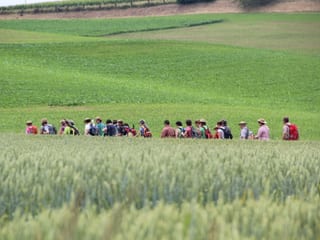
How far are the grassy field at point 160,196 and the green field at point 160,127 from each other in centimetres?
2

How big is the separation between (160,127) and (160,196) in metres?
32.6

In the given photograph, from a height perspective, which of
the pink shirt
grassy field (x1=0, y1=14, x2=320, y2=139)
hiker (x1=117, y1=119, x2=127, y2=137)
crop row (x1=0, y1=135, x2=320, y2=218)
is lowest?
grassy field (x1=0, y1=14, x2=320, y2=139)

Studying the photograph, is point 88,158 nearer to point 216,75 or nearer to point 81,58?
point 216,75

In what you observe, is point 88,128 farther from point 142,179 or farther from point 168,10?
point 168,10

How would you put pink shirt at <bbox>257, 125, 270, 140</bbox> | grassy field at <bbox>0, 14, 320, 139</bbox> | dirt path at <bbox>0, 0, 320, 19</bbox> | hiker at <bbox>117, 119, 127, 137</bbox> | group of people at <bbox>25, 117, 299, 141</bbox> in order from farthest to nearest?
dirt path at <bbox>0, 0, 320, 19</bbox> < grassy field at <bbox>0, 14, 320, 139</bbox> < hiker at <bbox>117, 119, 127, 137</bbox> < group of people at <bbox>25, 117, 299, 141</bbox> < pink shirt at <bbox>257, 125, 270, 140</bbox>

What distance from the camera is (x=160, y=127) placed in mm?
41656

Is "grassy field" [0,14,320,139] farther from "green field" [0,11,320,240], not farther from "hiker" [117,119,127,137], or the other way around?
"hiker" [117,119,127,137]

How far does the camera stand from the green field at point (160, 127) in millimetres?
6309

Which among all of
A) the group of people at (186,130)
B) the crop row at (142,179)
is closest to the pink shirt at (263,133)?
the group of people at (186,130)

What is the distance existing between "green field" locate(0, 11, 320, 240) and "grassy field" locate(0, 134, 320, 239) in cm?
2

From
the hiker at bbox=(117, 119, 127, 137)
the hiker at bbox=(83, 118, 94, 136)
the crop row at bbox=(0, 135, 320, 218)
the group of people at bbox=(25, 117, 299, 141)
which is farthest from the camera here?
the hiker at bbox=(117, 119, 127, 137)

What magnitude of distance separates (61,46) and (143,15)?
4788 cm

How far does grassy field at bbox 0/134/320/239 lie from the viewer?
226 inches

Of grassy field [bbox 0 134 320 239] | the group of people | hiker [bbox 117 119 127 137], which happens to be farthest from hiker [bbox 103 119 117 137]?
grassy field [bbox 0 134 320 239]
